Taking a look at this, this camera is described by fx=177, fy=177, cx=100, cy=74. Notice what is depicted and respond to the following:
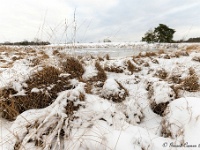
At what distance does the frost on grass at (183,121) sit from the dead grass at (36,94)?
1141 mm

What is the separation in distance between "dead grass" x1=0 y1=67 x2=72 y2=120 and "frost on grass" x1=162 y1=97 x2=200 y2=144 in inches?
44.9

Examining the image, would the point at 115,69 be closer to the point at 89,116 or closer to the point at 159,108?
the point at 159,108

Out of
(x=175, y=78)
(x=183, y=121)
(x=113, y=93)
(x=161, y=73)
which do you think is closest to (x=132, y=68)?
(x=161, y=73)

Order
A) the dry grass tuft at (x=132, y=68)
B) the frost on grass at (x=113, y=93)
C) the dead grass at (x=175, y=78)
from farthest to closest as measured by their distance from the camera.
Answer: the dry grass tuft at (x=132, y=68)
the dead grass at (x=175, y=78)
the frost on grass at (x=113, y=93)

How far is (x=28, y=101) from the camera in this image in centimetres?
184

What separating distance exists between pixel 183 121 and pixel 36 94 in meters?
1.45

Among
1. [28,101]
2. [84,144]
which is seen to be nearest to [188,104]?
[84,144]

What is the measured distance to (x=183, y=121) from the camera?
1.52 meters

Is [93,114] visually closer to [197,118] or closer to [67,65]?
[197,118]

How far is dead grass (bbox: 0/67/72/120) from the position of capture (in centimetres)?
176

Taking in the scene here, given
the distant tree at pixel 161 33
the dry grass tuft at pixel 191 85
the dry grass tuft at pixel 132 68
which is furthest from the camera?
the distant tree at pixel 161 33

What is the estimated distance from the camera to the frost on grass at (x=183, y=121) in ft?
4.45

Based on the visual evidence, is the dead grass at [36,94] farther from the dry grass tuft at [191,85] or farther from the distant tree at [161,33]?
the distant tree at [161,33]

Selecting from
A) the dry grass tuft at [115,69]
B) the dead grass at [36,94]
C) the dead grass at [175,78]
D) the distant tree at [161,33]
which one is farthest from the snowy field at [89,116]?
the distant tree at [161,33]
